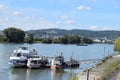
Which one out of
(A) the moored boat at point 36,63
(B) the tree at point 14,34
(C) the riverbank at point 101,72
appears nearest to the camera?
(C) the riverbank at point 101,72

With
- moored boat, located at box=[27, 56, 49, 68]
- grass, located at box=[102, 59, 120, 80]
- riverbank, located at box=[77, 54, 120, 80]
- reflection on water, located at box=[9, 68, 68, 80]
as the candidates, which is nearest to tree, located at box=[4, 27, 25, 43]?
moored boat, located at box=[27, 56, 49, 68]

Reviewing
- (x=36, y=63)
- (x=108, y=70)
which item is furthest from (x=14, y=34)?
(x=108, y=70)

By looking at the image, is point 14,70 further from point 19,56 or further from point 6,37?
point 6,37

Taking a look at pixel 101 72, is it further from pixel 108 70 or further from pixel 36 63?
pixel 36 63

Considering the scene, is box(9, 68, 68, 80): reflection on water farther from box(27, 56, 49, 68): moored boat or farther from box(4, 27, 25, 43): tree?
box(4, 27, 25, 43): tree

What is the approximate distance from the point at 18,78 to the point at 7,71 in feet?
28.0

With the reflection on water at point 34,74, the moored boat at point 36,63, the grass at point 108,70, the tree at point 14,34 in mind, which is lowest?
the reflection on water at point 34,74

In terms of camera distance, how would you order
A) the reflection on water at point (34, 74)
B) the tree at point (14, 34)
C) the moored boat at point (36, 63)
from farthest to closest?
the tree at point (14, 34), the moored boat at point (36, 63), the reflection on water at point (34, 74)

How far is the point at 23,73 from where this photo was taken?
208 ft

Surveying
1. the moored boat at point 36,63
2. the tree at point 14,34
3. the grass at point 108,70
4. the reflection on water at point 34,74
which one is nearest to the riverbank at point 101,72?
the grass at point 108,70

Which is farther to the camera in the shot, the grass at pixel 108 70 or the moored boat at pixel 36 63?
the moored boat at pixel 36 63

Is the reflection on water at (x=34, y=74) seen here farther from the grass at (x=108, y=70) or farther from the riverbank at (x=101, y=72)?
the grass at (x=108, y=70)

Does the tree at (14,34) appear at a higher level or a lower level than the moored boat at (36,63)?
higher

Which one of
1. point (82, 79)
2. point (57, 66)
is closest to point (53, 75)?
point (57, 66)
